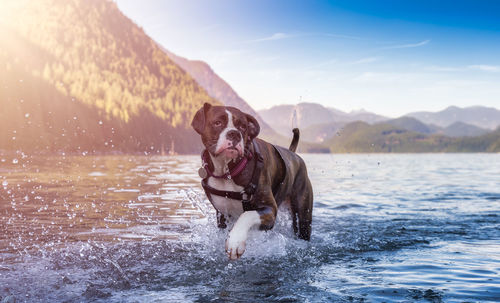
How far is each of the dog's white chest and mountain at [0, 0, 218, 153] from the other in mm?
78180

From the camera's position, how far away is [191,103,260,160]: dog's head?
5785mm

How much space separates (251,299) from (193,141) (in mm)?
125709

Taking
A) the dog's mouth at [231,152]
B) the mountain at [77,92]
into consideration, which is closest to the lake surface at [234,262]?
the dog's mouth at [231,152]

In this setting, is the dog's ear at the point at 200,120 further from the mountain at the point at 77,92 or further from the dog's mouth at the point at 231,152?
the mountain at the point at 77,92

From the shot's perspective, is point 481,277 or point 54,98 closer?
point 481,277

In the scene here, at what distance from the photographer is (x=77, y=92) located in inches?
5177

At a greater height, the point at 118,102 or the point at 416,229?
the point at 118,102

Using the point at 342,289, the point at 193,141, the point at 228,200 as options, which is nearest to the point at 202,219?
the point at 228,200

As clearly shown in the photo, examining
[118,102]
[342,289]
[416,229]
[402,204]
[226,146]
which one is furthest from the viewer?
[118,102]

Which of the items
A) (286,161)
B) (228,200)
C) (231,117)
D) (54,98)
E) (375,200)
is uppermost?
(54,98)

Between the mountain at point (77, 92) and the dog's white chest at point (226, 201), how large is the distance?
256ft

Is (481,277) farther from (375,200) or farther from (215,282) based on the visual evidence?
(375,200)

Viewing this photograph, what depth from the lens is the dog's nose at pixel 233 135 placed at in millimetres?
5770

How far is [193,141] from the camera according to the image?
425ft
